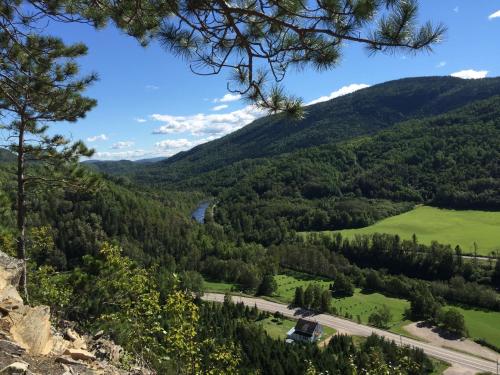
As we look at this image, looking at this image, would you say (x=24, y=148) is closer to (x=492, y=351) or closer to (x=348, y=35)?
(x=348, y=35)

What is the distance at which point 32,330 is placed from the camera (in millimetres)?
7367

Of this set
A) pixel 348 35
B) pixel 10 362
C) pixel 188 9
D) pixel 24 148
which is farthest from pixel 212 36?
pixel 24 148

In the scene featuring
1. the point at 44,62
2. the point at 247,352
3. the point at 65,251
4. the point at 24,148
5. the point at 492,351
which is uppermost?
the point at 44,62

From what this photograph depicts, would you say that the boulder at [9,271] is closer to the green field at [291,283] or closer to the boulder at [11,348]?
the boulder at [11,348]

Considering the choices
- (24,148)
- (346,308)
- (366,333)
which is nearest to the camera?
(24,148)

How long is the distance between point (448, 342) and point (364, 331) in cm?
964

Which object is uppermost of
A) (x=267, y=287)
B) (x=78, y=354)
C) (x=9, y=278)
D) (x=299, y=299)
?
(x=9, y=278)

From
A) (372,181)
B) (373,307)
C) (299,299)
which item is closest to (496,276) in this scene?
(373,307)

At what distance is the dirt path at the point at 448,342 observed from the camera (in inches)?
1915

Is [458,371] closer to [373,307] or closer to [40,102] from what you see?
[373,307]

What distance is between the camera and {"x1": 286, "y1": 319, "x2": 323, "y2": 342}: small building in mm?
50056

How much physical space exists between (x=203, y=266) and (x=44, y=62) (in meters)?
83.6

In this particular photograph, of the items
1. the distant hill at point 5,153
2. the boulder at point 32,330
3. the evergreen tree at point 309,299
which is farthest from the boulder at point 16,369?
the evergreen tree at point 309,299

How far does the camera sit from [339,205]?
131500 millimetres
